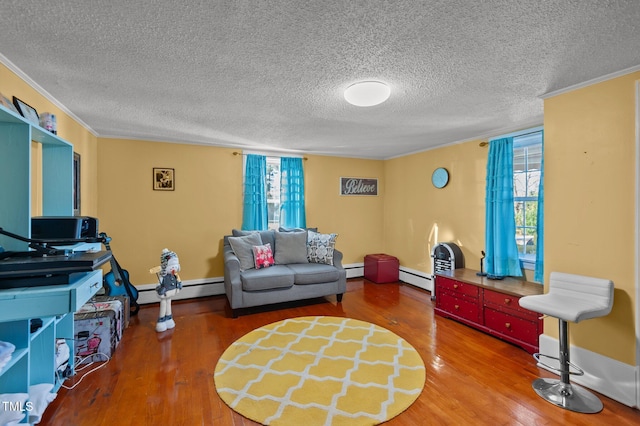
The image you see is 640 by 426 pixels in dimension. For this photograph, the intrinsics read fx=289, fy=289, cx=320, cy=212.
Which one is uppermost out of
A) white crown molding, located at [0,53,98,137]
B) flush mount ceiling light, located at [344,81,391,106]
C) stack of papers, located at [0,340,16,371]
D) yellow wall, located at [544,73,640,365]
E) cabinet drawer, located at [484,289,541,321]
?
white crown molding, located at [0,53,98,137]

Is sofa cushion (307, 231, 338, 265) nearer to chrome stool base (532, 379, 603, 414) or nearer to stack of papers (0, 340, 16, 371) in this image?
chrome stool base (532, 379, 603, 414)

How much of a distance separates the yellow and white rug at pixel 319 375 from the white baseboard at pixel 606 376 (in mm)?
1155

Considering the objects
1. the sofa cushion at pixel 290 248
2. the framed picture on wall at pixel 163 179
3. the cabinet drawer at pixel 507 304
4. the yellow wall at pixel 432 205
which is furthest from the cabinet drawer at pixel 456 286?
the framed picture on wall at pixel 163 179

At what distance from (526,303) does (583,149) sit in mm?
1258

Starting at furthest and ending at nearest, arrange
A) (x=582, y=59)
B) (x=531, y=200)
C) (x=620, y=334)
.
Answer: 1. (x=531, y=200)
2. (x=620, y=334)
3. (x=582, y=59)

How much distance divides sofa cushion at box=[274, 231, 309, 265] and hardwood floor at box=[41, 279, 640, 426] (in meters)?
0.79

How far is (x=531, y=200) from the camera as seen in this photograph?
3324 millimetres

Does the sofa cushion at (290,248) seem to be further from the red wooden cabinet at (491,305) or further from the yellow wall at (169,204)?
the red wooden cabinet at (491,305)

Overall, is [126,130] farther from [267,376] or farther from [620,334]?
[620,334]

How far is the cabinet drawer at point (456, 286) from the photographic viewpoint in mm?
3156

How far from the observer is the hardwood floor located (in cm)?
181

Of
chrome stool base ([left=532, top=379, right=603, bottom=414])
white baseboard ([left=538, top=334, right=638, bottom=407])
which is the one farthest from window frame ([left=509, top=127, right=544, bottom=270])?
chrome stool base ([left=532, top=379, right=603, bottom=414])

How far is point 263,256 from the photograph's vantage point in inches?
152

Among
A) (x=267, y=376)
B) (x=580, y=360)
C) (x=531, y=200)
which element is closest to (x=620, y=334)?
(x=580, y=360)
